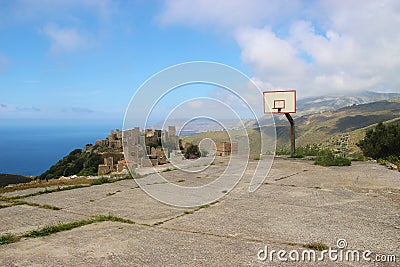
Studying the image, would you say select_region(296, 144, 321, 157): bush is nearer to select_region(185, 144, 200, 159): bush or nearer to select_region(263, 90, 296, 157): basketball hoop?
select_region(263, 90, 296, 157): basketball hoop

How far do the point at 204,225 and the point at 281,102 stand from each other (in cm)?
992

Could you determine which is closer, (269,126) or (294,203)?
(294,203)

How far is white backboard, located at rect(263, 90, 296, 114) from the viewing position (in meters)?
13.5

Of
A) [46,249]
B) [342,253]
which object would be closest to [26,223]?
[46,249]

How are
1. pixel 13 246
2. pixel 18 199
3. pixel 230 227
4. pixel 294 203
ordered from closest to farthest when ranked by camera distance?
1. pixel 13 246
2. pixel 230 227
3. pixel 294 203
4. pixel 18 199

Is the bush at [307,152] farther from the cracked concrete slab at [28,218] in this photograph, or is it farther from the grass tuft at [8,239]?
the grass tuft at [8,239]

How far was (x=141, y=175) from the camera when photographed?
880 cm

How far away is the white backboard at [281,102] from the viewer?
13461mm

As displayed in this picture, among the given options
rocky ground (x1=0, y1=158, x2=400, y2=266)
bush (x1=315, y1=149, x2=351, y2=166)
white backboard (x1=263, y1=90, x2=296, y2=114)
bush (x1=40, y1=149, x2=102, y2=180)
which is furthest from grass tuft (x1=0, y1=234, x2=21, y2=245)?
white backboard (x1=263, y1=90, x2=296, y2=114)

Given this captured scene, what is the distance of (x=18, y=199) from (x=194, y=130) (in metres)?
4.47

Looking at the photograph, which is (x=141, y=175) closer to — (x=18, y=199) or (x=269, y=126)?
(x=18, y=199)

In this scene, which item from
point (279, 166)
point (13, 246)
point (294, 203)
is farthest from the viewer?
point (279, 166)

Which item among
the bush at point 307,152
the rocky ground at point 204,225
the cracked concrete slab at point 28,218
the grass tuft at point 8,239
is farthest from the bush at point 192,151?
the grass tuft at point 8,239

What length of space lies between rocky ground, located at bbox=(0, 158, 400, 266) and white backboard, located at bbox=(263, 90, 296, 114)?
636 centimetres
